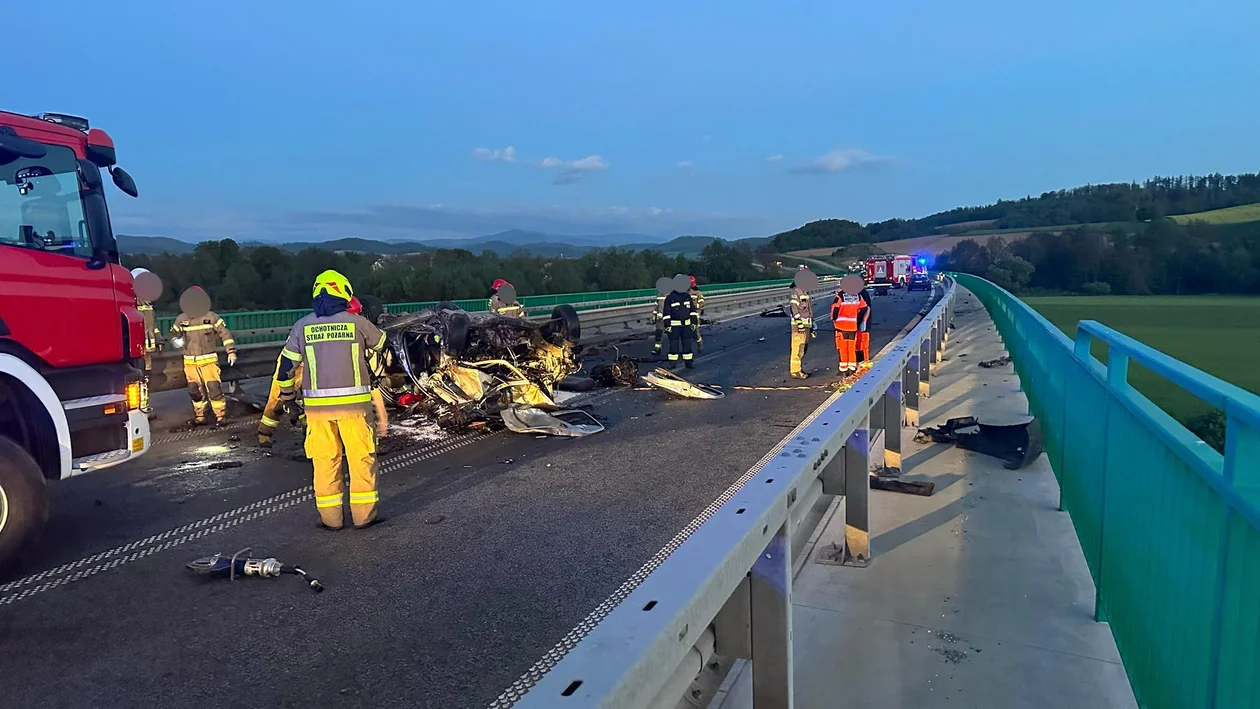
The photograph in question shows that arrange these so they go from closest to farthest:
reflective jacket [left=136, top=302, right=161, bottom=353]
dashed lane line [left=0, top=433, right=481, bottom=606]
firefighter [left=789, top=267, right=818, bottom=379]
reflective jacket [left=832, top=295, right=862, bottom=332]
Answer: dashed lane line [left=0, top=433, right=481, bottom=606]
reflective jacket [left=136, top=302, right=161, bottom=353]
reflective jacket [left=832, top=295, right=862, bottom=332]
firefighter [left=789, top=267, right=818, bottom=379]

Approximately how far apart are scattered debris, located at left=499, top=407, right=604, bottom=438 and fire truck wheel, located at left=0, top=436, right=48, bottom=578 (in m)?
4.58

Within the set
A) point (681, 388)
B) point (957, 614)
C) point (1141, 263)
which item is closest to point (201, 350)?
point (681, 388)

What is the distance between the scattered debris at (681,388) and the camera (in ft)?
36.0

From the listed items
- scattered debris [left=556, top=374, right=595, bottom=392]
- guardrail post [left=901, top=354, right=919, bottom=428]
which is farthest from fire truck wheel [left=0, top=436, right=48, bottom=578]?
scattered debris [left=556, top=374, right=595, bottom=392]

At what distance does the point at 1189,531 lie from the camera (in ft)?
7.81

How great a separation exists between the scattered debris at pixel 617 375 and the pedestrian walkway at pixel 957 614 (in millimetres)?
6653

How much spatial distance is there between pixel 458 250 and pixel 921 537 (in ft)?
124

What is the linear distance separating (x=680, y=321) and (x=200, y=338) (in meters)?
7.48

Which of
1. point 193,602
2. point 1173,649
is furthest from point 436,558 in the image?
point 1173,649

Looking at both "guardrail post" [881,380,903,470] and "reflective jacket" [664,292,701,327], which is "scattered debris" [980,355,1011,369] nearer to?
"reflective jacket" [664,292,701,327]

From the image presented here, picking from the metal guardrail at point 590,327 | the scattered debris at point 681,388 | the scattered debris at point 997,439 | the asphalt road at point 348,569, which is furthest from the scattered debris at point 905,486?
the metal guardrail at point 590,327

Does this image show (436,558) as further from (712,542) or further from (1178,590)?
(1178,590)

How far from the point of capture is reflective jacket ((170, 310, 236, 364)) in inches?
382

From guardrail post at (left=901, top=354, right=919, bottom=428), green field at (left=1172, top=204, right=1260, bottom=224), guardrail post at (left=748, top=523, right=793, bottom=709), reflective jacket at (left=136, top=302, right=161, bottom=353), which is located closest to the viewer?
guardrail post at (left=748, top=523, right=793, bottom=709)
